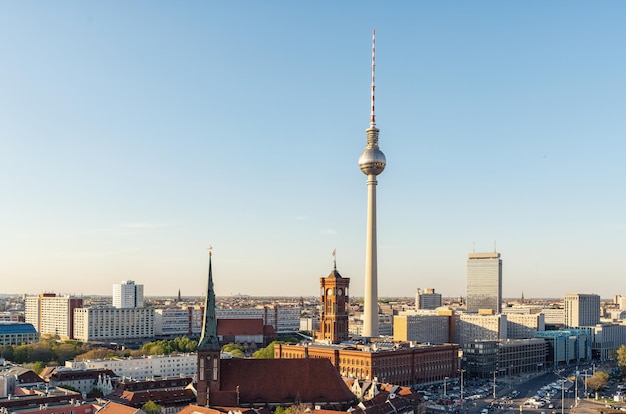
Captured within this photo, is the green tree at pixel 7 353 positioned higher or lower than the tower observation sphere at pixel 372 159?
lower

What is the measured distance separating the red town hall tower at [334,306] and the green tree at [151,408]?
6573 cm

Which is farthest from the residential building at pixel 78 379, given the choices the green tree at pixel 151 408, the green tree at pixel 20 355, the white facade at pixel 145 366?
the green tree at pixel 20 355

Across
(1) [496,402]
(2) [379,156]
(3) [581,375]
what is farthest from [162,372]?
(3) [581,375]

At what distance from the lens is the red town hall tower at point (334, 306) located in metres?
158

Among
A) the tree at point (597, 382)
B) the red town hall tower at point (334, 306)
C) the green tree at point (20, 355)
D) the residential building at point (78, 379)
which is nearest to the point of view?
the residential building at point (78, 379)

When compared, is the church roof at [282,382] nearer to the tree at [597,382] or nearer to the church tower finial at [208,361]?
the church tower finial at [208,361]

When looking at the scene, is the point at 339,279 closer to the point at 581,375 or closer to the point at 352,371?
the point at 352,371

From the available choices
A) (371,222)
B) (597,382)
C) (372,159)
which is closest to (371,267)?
(371,222)

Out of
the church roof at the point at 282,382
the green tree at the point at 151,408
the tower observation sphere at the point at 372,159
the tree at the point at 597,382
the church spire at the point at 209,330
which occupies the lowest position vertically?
the tree at the point at 597,382

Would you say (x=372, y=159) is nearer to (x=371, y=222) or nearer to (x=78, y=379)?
(x=371, y=222)

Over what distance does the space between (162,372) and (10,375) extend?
39273 mm

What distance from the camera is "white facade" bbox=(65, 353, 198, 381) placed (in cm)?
14225

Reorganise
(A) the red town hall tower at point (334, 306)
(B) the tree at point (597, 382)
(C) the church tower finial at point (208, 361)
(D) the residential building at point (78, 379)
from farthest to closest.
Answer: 1. (A) the red town hall tower at point (334, 306)
2. (B) the tree at point (597, 382)
3. (D) the residential building at point (78, 379)
4. (C) the church tower finial at point (208, 361)

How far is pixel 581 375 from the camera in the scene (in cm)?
18062
